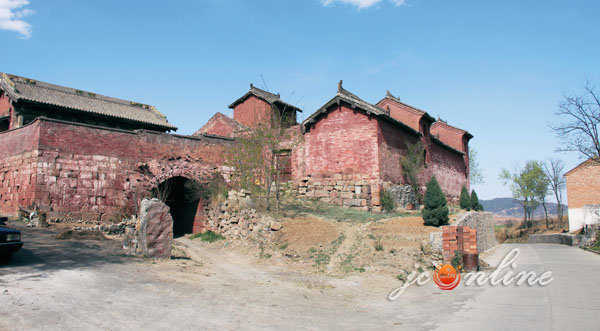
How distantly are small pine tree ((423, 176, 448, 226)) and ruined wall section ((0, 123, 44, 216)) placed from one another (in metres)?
16.5

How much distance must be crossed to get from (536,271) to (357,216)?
7.30 meters

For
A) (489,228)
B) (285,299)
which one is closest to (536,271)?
(285,299)

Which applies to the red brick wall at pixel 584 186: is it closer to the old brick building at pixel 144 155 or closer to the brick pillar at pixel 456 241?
the old brick building at pixel 144 155

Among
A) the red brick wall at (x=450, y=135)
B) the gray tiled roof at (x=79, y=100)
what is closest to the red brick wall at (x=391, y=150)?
the red brick wall at (x=450, y=135)

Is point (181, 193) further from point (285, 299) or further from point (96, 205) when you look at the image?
point (285, 299)

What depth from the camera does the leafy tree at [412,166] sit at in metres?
22.8

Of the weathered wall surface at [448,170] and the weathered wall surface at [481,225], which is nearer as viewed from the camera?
the weathered wall surface at [481,225]

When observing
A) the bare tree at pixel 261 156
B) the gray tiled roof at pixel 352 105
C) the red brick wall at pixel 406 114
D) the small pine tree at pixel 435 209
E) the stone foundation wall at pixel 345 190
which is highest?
the red brick wall at pixel 406 114

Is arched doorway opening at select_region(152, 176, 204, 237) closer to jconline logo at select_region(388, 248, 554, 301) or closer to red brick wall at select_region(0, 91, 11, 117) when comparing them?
red brick wall at select_region(0, 91, 11, 117)

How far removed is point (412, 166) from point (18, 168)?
2031 cm

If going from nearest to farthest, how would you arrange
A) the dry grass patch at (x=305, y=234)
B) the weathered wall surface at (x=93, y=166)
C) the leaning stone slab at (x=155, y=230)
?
1. the leaning stone slab at (x=155, y=230)
2. the dry grass patch at (x=305, y=234)
3. the weathered wall surface at (x=93, y=166)

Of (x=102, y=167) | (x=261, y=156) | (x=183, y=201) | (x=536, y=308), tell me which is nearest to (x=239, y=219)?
(x=261, y=156)

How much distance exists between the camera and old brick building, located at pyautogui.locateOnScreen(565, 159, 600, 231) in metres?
37.4

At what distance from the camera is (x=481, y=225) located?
1961 centimetres
